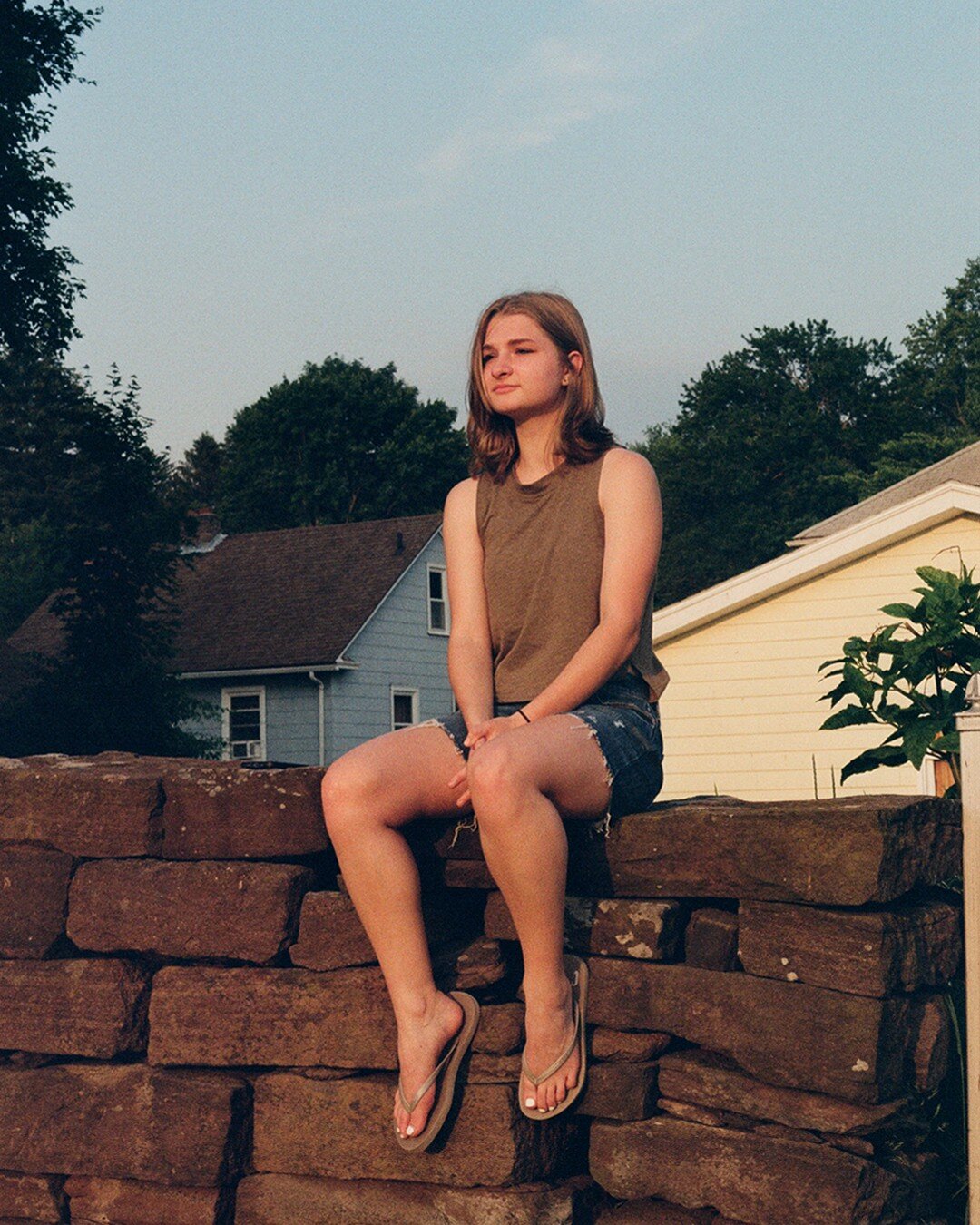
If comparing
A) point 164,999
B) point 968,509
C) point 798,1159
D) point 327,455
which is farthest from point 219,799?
point 327,455

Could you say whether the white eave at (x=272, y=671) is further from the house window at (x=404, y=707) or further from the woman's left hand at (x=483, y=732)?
the woman's left hand at (x=483, y=732)

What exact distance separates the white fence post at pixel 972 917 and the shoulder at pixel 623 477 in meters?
0.90

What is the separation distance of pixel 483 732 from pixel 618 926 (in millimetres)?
546

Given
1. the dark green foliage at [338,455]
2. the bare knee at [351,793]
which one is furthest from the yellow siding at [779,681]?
the dark green foliage at [338,455]

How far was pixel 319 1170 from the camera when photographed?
362 centimetres

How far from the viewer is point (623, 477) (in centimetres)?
369

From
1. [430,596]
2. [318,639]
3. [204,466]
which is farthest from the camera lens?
[204,466]

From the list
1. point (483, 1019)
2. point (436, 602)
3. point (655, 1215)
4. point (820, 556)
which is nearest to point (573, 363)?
point (483, 1019)

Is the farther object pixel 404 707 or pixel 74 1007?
pixel 404 707

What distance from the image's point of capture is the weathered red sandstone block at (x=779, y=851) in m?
3.23

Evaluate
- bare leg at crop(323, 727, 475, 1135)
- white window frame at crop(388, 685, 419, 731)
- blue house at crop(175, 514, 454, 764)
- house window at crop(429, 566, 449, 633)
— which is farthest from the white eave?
bare leg at crop(323, 727, 475, 1135)

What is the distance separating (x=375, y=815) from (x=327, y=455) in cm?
4566

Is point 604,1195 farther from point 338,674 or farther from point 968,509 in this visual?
point 338,674

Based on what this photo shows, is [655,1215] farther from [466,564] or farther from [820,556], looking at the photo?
[820,556]
